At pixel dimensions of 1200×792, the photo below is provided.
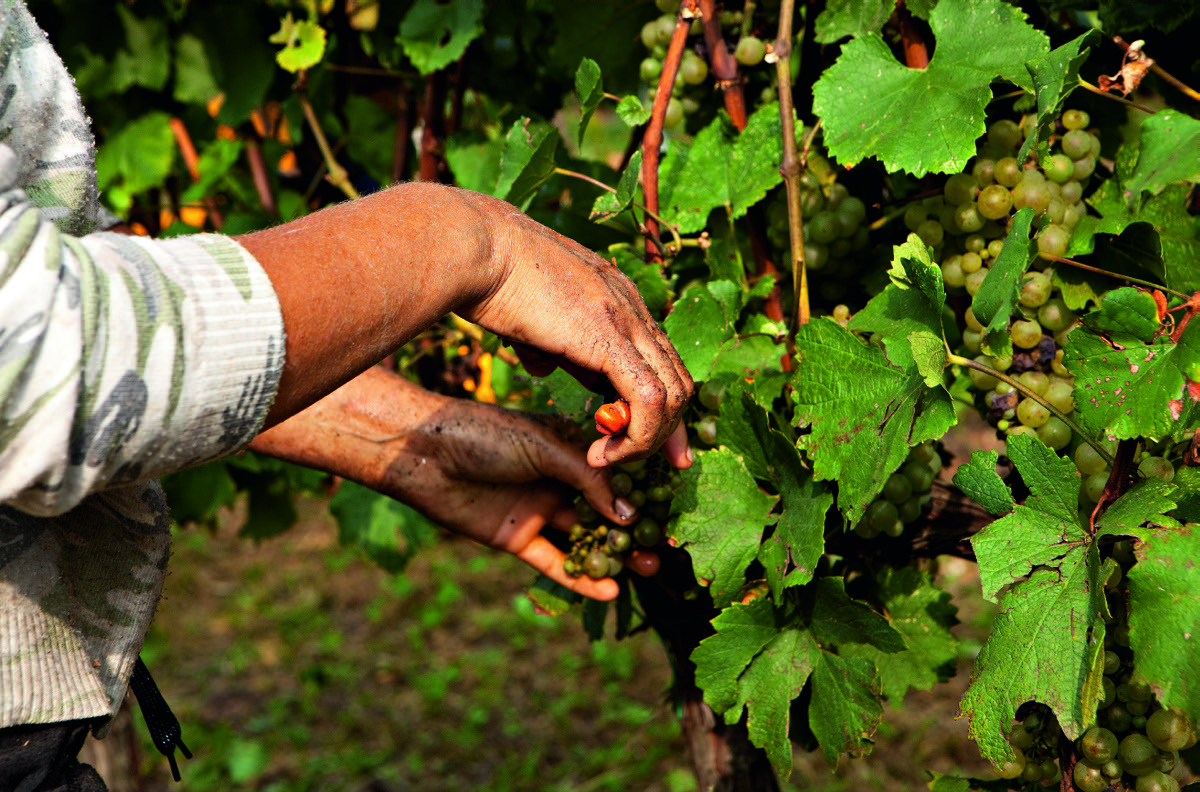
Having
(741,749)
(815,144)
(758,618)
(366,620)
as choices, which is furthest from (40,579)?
(366,620)

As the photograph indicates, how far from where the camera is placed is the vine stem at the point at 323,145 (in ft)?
7.36

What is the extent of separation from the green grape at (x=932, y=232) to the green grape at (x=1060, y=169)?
0.46ft

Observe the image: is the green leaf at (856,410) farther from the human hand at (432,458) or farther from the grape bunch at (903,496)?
the human hand at (432,458)

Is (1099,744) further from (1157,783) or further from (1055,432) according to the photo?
(1055,432)

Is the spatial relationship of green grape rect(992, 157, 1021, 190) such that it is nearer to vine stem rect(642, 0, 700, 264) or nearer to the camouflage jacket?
vine stem rect(642, 0, 700, 264)

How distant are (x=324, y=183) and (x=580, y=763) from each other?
238cm

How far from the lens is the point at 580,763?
3.80 meters

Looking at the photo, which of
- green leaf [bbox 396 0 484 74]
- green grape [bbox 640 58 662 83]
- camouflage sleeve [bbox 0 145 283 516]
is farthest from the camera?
green leaf [bbox 396 0 484 74]

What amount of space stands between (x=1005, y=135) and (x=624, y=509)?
670mm

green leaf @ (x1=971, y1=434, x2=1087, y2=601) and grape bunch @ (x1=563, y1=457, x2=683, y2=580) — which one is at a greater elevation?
green leaf @ (x1=971, y1=434, x2=1087, y2=601)

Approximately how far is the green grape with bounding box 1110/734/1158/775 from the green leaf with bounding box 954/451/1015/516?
0.88 feet

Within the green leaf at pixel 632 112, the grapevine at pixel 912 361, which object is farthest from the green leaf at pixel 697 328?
the green leaf at pixel 632 112

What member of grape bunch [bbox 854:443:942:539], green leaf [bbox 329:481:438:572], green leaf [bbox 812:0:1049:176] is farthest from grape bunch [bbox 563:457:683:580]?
green leaf [bbox 329:481:438:572]

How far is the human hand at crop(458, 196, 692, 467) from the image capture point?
1045 millimetres
